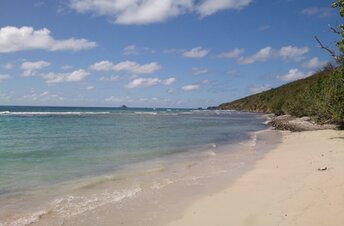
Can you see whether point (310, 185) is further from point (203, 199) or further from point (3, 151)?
point (3, 151)

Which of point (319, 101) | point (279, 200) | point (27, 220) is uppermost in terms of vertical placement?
point (319, 101)

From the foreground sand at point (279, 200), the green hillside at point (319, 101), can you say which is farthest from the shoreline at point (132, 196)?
the green hillside at point (319, 101)

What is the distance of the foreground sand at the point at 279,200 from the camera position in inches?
367

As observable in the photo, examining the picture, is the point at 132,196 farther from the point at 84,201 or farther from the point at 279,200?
the point at 279,200

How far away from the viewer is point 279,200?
11.0 meters

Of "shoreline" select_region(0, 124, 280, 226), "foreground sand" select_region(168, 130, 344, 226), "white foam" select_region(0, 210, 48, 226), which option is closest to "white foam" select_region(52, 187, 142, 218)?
"shoreline" select_region(0, 124, 280, 226)

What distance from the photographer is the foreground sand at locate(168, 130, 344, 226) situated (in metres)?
9.33

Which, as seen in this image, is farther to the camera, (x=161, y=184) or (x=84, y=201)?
(x=161, y=184)

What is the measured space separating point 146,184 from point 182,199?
269 cm

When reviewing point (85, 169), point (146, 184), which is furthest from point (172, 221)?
point (85, 169)

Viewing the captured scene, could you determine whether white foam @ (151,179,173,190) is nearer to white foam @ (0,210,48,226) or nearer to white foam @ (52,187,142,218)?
white foam @ (52,187,142,218)

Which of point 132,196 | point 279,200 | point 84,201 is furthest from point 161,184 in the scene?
point 279,200

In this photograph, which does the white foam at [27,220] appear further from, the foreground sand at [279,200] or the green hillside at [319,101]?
the green hillside at [319,101]

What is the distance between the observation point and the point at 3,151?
945 inches
